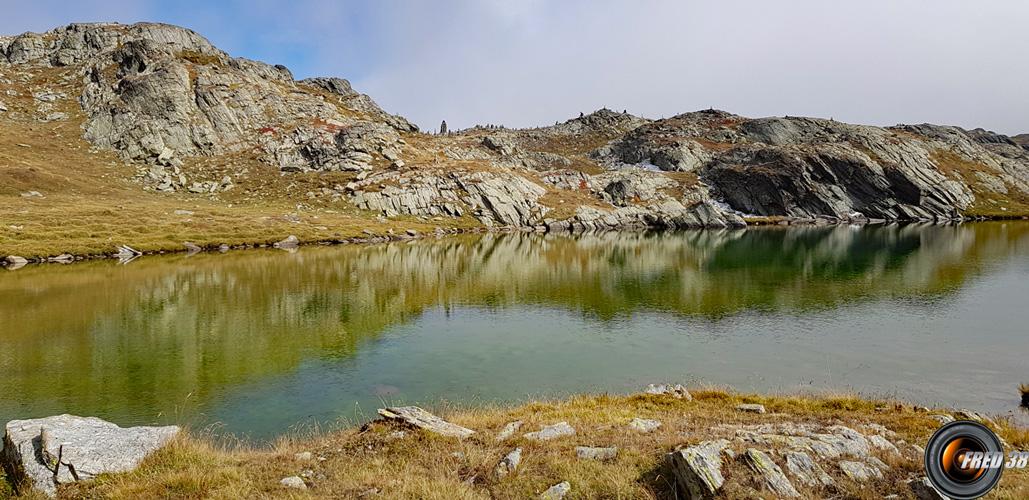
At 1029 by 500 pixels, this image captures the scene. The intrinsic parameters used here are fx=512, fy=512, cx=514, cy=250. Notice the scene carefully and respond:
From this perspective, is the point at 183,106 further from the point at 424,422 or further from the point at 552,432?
the point at 552,432

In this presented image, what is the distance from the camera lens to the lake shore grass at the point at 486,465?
1191 cm

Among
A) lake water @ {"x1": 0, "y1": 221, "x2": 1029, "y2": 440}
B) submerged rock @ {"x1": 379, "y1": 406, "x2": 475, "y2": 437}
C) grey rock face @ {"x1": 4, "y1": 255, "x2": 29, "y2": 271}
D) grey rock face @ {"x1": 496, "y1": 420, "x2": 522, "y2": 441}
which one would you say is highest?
grey rock face @ {"x1": 4, "y1": 255, "x2": 29, "y2": 271}

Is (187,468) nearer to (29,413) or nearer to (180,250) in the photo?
(29,413)

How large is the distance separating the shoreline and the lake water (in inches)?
275

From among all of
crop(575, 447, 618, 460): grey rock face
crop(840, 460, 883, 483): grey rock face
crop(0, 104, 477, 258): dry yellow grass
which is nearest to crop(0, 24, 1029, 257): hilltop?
crop(0, 104, 477, 258): dry yellow grass

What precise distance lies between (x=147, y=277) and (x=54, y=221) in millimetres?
41566

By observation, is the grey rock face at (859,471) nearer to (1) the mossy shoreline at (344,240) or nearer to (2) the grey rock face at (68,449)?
(2) the grey rock face at (68,449)

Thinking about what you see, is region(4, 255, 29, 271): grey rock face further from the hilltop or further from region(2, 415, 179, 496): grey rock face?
region(2, 415, 179, 496): grey rock face

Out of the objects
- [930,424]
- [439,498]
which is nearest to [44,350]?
[439,498]

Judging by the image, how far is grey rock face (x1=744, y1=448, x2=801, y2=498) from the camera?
11134 mm

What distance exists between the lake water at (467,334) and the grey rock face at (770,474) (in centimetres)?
1627

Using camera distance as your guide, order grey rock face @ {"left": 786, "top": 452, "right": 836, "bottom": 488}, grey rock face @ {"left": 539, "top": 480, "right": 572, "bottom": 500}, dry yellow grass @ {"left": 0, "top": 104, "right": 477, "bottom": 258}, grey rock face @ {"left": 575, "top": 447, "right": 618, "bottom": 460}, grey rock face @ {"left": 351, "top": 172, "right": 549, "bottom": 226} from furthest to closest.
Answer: grey rock face @ {"left": 351, "top": 172, "right": 549, "bottom": 226}
dry yellow grass @ {"left": 0, "top": 104, "right": 477, "bottom": 258}
grey rock face @ {"left": 575, "top": 447, "right": 618, "bottom": 460}
grey rock face @ {"left": 539, "top": 480, "right": 572, "bottom": 500}
grey rock face @ {"left": 786, "top": 452, "right": 836, "bottom": 488}

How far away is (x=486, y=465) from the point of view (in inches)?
546

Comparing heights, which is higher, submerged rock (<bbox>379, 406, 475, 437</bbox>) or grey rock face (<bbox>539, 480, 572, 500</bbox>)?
grey rock face (<bbox>539, 480, 572, 500</bbox>)
